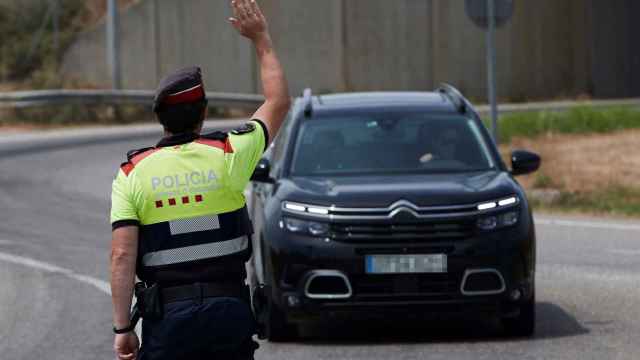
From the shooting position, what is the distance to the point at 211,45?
4694cm

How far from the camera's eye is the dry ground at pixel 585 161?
21969 mm

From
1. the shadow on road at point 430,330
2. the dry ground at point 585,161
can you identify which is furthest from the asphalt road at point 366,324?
the dry ground at point 585,161

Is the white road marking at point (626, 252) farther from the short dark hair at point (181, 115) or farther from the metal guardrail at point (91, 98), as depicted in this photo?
the metal guardrail at point (91, 98)

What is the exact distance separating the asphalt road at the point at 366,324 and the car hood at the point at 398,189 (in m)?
0.89

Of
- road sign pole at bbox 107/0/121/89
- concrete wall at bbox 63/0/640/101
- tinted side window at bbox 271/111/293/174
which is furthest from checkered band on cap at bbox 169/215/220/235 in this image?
concrete wall at bbox 63/0/640/101

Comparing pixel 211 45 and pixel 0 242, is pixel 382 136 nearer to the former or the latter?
pixel 0 242

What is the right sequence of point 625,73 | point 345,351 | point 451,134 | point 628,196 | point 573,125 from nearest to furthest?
point 345,351, point 451,134, point 628,196, point 573,125, point 625,73

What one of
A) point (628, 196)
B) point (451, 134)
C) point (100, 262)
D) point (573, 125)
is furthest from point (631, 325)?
point (573, 125)

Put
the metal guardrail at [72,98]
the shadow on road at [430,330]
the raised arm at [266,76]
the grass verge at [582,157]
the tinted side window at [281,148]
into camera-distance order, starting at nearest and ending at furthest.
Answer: the raised arm at [266,76], the shadow on road at [430,330], the tinted side window at [281,148], the grass verge at [582,157], the metal guardrail at [72,98]

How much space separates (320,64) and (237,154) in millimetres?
41518

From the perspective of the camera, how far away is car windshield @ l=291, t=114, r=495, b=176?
38.1 ft

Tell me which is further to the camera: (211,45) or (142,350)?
(211,45)

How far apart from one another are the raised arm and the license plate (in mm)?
4601

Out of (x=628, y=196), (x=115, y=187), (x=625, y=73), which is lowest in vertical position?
(x=625, y=73)
